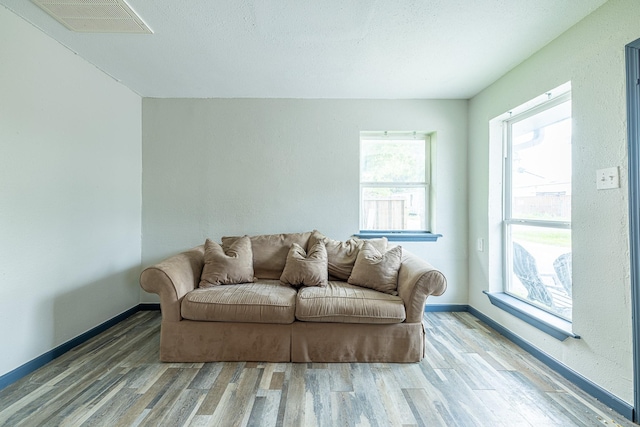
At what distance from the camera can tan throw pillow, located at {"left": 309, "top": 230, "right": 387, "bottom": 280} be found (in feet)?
9.46

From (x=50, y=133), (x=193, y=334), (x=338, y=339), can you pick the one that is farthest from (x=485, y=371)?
(x=50, y=133)

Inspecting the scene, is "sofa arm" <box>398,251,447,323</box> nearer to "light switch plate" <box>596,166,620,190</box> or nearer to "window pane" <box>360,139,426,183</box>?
"light switch plate" <box>596,166,620,190</box>

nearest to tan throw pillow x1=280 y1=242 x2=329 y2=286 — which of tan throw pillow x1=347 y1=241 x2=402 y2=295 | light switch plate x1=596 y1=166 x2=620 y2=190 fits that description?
Answer: tan throw pillow x1=347 y1=241 x2=402 y2=295

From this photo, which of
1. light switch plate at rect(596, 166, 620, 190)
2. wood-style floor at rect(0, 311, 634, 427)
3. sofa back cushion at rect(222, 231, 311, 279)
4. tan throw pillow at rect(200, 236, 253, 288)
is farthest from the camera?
sofa back cushion at rect(222, 231, 311, 279)

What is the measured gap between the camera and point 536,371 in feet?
7.12

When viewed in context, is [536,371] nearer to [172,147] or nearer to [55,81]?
[172,147]

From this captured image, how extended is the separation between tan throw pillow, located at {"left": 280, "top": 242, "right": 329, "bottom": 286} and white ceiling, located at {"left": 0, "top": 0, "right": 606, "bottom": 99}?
1742 millimetres

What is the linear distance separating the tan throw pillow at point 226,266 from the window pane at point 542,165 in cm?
265

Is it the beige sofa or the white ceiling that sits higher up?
the white ceiling

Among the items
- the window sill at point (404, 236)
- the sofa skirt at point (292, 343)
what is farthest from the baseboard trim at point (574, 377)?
the window sill at point (404, 236)

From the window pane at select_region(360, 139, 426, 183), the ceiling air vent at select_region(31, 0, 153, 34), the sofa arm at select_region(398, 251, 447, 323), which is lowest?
the sofa arm at select_region(398, 251, 447, 323)

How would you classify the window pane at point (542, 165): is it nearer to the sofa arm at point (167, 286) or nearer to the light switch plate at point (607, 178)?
the light switch plate at point (607, 178)

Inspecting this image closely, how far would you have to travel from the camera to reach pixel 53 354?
2309mm

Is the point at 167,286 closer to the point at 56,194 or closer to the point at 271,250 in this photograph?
the point at 271,250
